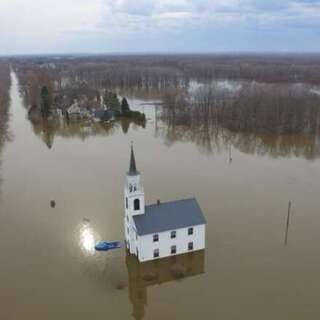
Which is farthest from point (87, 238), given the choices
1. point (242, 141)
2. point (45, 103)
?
point (45, 103)

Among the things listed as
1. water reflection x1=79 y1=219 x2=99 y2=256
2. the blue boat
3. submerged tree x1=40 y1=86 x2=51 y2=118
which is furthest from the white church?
submerged tree x1=40 y1=86 x2=51 y2=118

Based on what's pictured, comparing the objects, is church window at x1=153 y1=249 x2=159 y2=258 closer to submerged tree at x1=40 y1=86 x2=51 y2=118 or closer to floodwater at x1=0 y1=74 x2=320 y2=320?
floodwater at x1=0 y1=74 x2=320 y2=320

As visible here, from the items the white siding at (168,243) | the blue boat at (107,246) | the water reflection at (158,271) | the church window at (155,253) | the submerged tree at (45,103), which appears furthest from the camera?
the submerged tree at (45,103)

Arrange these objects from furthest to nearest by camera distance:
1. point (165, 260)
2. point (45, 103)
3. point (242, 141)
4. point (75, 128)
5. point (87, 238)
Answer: point (45, 103)
point (75, 128)
point (242, 141)
point (87, 238)
point (165, 260)

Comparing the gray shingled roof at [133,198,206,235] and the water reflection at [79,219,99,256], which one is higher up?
the gray shingled roof at [133,198,206,235]

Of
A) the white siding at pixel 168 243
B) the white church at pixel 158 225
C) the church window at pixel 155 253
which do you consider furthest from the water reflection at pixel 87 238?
the church window at pixel 155 253

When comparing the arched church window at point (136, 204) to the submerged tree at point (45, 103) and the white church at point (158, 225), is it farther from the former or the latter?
the submerged tree at point (45, 103)

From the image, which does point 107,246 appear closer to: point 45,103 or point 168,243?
point 168,243

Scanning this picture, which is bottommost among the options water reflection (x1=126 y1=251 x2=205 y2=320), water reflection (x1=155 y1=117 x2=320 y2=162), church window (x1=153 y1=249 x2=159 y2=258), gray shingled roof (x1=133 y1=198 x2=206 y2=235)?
water reflection (x1=126 y1=251 x2=205 y2=320)
